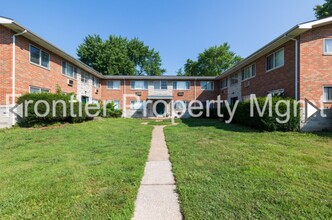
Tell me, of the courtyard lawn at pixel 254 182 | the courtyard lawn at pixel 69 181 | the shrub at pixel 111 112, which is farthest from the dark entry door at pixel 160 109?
the courtyard lawn at pixel 254 182

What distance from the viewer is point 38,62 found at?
12.5 meters

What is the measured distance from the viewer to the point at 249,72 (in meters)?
15.9

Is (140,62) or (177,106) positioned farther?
(140,62)

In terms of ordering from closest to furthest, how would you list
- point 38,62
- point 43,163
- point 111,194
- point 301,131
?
point 111,194 → point 43,163 → point 301,131 → point 38,62

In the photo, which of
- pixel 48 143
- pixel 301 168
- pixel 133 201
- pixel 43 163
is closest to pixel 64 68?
pixel 48 143

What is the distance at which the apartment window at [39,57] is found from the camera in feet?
39.0

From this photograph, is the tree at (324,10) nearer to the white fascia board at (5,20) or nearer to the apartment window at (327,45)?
the apartment window at (327,45)

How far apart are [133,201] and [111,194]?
431 mm

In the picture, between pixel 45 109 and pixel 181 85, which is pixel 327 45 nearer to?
pixel 181 85

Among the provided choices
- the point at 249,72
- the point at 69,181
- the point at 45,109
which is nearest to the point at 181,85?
the point at 249,72

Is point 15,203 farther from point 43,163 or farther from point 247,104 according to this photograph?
point 247,104

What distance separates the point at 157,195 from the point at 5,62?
12.1 metres

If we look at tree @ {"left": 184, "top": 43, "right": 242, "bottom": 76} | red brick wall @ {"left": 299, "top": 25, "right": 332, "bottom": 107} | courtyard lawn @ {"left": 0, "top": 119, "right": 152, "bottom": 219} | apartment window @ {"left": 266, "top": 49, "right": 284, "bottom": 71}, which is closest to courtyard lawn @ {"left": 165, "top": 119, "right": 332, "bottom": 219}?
courtyard lawn @ {"left": 0, "top": 119, "right": 152, "bottom": 219}

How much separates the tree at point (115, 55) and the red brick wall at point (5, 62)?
23716mm
